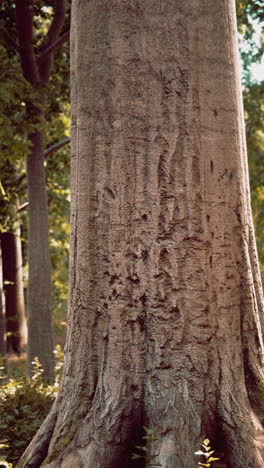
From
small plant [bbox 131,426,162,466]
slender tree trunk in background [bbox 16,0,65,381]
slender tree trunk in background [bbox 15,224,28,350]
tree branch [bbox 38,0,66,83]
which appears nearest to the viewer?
small plant [bbox 131,426,162,466]

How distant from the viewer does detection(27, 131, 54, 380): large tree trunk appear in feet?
31.1

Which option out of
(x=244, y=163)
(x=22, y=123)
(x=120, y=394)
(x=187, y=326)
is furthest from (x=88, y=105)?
(x=22, y=123)

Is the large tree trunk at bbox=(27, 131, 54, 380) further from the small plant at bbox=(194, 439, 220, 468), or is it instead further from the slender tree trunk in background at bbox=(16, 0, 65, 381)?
the small plant at bbox=(194, 439, 220, 468)

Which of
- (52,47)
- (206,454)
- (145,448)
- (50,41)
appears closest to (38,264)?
(52,47)

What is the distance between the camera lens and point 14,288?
52.1 ft

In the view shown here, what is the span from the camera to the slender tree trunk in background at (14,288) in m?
15.3

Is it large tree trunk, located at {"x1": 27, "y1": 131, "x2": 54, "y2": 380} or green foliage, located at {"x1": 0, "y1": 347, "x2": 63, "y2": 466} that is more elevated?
large tree trunk, located at {"x1": 27, "y1": 131, "x2": 54, "y2": 380}

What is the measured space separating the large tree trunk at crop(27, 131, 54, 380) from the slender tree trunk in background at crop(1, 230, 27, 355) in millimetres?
5225

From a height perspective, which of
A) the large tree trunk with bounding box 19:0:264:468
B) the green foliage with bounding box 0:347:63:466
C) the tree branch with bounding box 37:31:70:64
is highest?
the tree branch with bounding box 37:31:70:64

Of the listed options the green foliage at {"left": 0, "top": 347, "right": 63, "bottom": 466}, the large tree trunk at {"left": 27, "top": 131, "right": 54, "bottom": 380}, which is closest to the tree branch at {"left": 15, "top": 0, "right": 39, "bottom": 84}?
the large tree trunk at {"left": 27, "top": 131, "right": 54, "bottom": 380}

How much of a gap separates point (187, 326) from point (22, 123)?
6.76 metres

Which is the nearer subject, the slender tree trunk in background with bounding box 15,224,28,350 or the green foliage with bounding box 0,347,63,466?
the green foliage with bounding box 0,347,63,466

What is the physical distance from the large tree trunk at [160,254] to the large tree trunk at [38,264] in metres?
6.17

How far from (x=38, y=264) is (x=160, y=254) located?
22.3 ft
